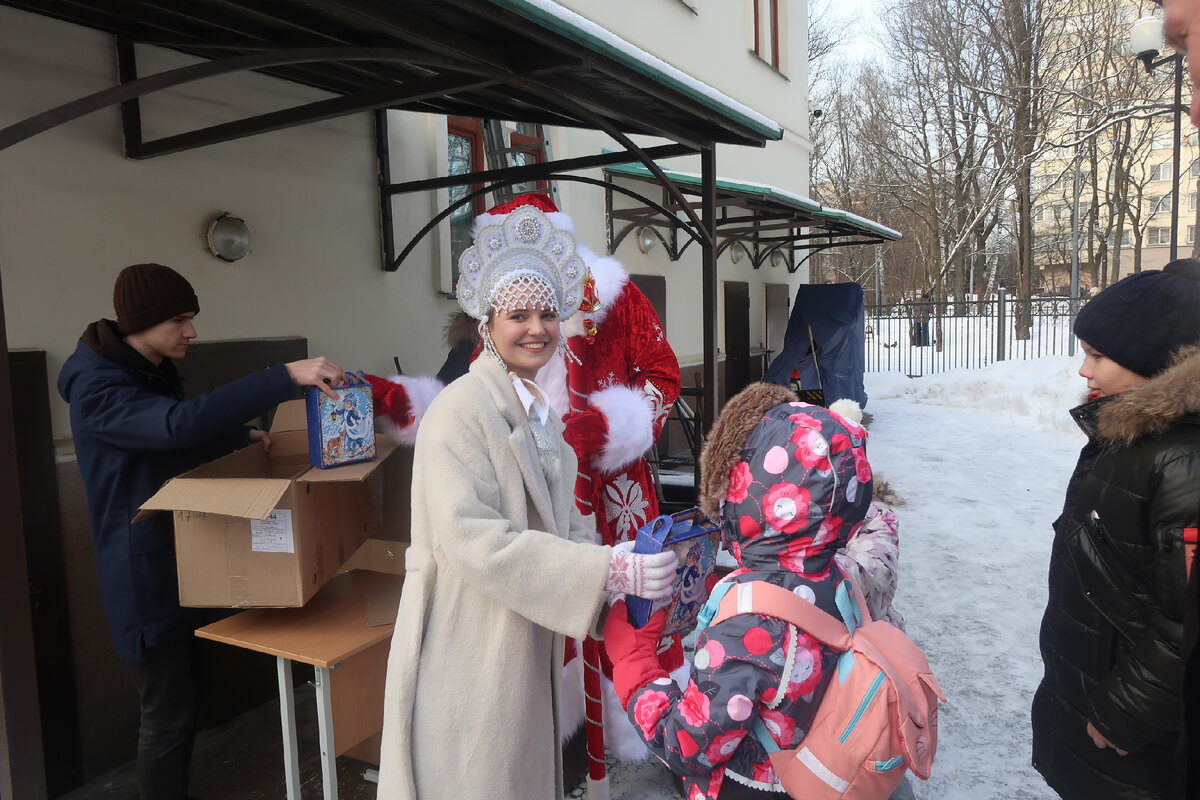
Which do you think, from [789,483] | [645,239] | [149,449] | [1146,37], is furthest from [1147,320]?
[1146,37]

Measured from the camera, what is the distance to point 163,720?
90.4 inches

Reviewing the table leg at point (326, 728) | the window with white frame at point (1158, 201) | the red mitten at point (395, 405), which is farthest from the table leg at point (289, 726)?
the window with white frame at point (1158, 201)

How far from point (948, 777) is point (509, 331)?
2.49 m

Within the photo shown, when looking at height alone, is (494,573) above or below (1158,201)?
below

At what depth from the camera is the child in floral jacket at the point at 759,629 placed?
139 centimetres

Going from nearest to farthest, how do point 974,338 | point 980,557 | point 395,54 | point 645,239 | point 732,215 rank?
point 395,54 < point 980,557 < point 645,239 < point 732,215 < point 974,338

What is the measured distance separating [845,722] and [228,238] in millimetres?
3004

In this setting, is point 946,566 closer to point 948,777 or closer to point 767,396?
point 948,777

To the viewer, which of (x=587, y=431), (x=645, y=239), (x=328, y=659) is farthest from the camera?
(x=645, y=239)

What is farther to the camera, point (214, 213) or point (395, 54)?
point (214, 213)

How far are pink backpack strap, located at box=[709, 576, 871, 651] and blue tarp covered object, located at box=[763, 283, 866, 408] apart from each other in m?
8.60

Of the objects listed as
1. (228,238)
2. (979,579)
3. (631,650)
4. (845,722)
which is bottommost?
(979,579)

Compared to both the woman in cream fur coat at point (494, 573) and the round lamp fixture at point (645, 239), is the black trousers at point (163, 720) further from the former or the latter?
the round lamp fixture at point (645, 239)

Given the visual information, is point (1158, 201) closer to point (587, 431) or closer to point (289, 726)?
point (587, 431)
